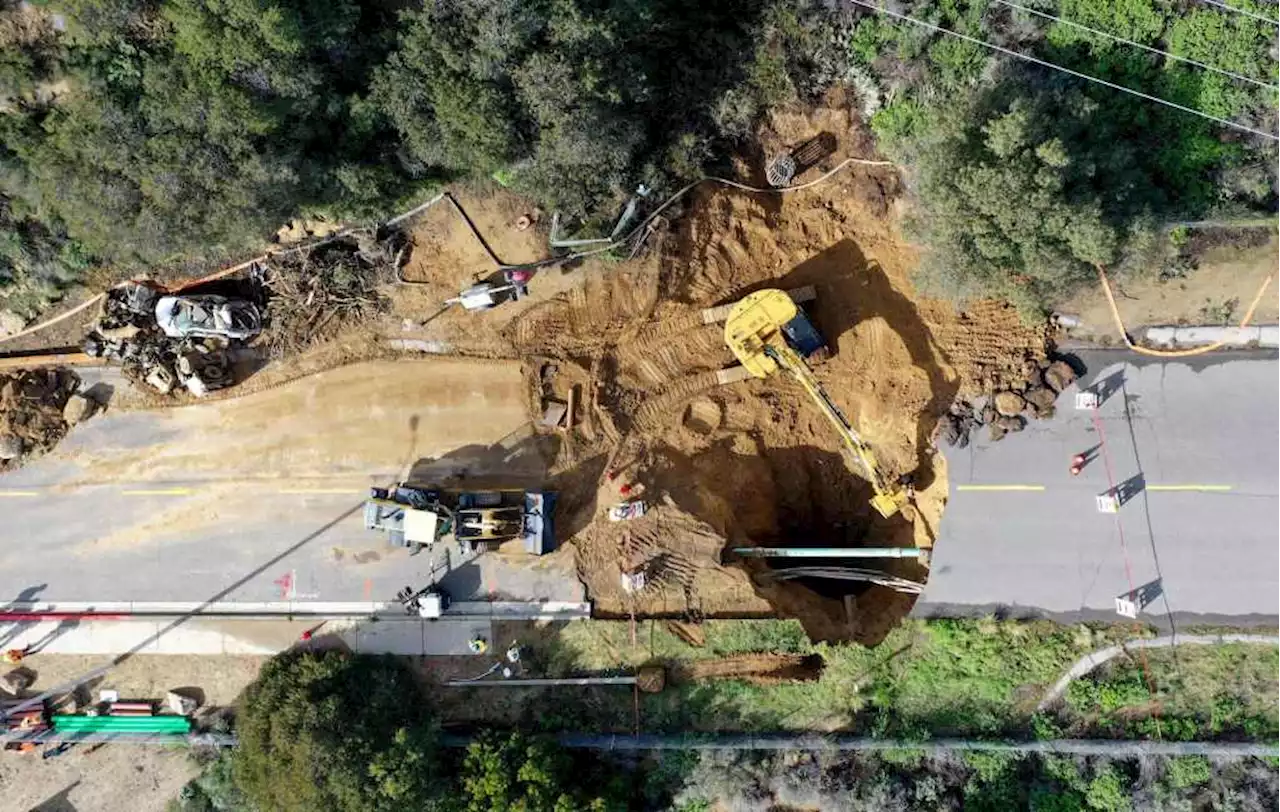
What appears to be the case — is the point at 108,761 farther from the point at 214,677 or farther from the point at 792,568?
the point at 792,568

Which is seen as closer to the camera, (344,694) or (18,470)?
(344,694)

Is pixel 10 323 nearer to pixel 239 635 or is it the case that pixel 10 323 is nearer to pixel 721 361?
pixel 239 635

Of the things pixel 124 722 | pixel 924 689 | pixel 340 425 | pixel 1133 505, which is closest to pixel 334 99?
pixel 340 425

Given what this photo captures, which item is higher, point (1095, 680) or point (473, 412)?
point (473, 412)

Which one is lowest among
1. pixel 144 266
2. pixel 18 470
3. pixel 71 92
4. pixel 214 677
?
pixel 214 677

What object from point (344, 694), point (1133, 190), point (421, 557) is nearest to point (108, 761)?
point (344, 694)
